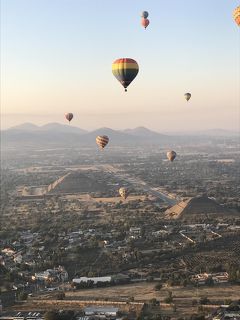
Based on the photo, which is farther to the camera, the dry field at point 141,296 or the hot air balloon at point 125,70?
the hot air balloon at point 125,70

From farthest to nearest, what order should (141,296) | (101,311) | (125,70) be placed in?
(125,70), (141,296), (101,311)

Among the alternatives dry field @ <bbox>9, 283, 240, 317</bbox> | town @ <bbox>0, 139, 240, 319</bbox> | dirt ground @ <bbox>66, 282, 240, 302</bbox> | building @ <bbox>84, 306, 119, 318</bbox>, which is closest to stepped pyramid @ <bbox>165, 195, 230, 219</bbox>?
town @ <bbox>0, 139, 240, 319</bbox>

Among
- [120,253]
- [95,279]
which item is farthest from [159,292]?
[120,253]

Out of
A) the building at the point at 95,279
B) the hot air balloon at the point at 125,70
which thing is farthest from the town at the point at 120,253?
the hot air balloon at the point at 125,70

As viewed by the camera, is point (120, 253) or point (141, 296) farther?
point (120, 253)

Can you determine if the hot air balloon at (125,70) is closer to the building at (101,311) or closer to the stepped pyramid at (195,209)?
the building at (101,311)

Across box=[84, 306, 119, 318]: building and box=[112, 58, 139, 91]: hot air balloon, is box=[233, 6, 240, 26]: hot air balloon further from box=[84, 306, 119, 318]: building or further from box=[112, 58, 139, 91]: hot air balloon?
box=[84, 306, 119, 318]: building

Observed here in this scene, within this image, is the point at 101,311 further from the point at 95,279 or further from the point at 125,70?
the point at 125,70
